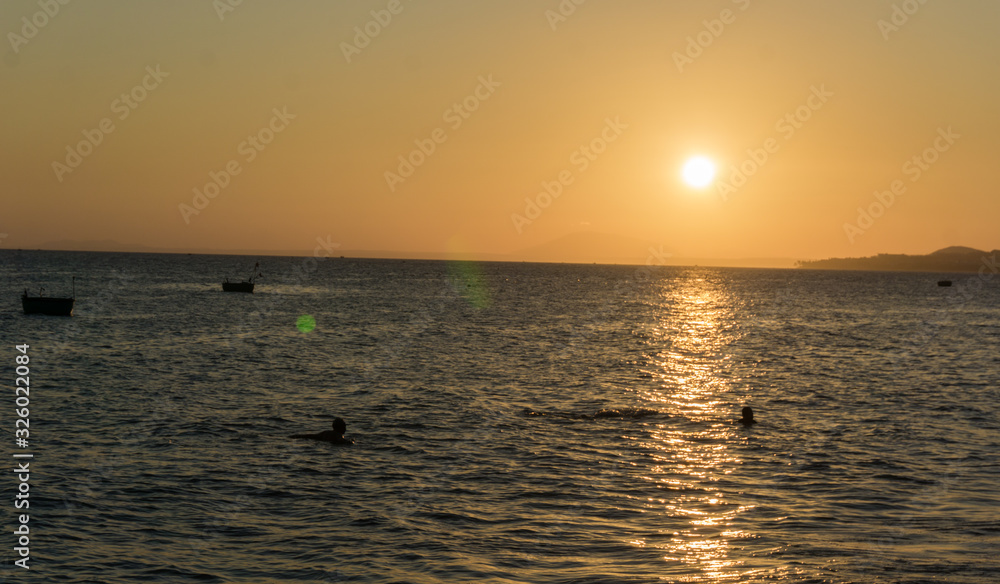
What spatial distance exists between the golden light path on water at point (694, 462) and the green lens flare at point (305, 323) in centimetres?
2924

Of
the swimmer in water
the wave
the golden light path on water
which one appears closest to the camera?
the golden light path on water

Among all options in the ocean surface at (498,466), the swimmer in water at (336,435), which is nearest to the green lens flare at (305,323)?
the ocean surface at (498,466)

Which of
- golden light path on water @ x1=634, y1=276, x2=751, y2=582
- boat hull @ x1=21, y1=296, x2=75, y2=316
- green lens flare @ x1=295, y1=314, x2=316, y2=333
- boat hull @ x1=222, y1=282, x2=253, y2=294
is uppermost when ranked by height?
boat hull @ x1=222, y1=282, x2=253, y2=294

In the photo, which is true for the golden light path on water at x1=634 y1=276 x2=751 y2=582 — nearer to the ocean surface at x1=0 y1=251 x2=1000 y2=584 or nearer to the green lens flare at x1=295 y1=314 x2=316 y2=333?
the ocean surface at x1=0 y1=251 x2=1000 y2=584

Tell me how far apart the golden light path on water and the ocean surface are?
10cm

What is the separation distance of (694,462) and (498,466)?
233 inches

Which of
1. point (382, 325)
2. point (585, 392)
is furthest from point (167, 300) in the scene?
point (585, 392)

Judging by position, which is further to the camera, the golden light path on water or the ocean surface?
the golden light path on water

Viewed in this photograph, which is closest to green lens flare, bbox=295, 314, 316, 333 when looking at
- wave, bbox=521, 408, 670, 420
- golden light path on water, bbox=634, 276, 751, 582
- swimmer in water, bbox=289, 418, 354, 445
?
golden light path on water, bbox=634, 276, 751, 582

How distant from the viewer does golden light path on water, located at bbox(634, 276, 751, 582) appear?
53.9 feet

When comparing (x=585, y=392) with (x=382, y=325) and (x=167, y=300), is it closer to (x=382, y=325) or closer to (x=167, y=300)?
(x=382, y=325)

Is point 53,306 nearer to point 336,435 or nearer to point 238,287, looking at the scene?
point 238,287

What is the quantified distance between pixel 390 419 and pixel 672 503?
13.4m

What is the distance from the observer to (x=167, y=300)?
101 metres
